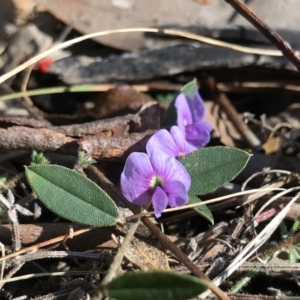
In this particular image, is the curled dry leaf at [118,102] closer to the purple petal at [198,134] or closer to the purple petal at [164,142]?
the purple petal at [198,134]

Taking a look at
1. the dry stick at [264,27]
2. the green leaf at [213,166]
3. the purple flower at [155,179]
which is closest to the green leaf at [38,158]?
the purple flower at [155,179]

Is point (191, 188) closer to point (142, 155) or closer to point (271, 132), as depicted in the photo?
point (142, 155)

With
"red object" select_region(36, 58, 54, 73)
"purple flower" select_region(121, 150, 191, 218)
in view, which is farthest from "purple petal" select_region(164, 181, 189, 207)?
"red object" select_region(36, 58, 54, 73)

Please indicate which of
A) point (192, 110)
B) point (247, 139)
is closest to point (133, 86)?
point (192, 110)

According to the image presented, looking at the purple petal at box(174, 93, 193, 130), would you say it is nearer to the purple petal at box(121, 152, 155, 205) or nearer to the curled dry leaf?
the curled dry leaf

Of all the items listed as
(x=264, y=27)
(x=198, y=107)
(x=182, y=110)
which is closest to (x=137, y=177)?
(x=182, y=110)
